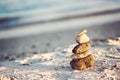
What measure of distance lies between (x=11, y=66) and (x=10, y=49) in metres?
5.93

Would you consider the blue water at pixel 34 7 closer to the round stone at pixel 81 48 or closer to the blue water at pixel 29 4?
the blue water at pixel 29 4

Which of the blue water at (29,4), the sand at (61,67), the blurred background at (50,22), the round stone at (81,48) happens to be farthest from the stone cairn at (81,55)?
the blue water at (29,4)

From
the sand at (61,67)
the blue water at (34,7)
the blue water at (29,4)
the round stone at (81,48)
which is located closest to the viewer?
the sand at (61,67)

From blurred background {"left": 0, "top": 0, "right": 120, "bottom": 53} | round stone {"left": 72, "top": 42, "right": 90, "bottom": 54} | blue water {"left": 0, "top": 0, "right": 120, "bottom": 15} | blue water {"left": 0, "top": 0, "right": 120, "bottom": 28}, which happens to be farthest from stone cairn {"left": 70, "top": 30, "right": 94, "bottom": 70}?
blue water {"left": 0, "top": 0, "right": 120, "bottom": 15}

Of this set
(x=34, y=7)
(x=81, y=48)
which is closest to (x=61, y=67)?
(x=81, y=48)

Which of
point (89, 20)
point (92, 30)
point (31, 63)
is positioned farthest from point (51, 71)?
point (89, 20)

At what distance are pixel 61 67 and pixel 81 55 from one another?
722 millimetres

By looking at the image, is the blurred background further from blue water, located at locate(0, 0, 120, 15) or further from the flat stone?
the flat stone

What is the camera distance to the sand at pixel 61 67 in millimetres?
9250

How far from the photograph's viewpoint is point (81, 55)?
31.2 ft

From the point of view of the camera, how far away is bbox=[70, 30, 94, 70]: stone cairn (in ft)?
31.1

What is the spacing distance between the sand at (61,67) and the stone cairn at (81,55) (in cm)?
13

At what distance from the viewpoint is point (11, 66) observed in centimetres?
1076

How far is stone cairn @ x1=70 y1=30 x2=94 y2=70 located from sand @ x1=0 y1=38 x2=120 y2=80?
0.13 m
